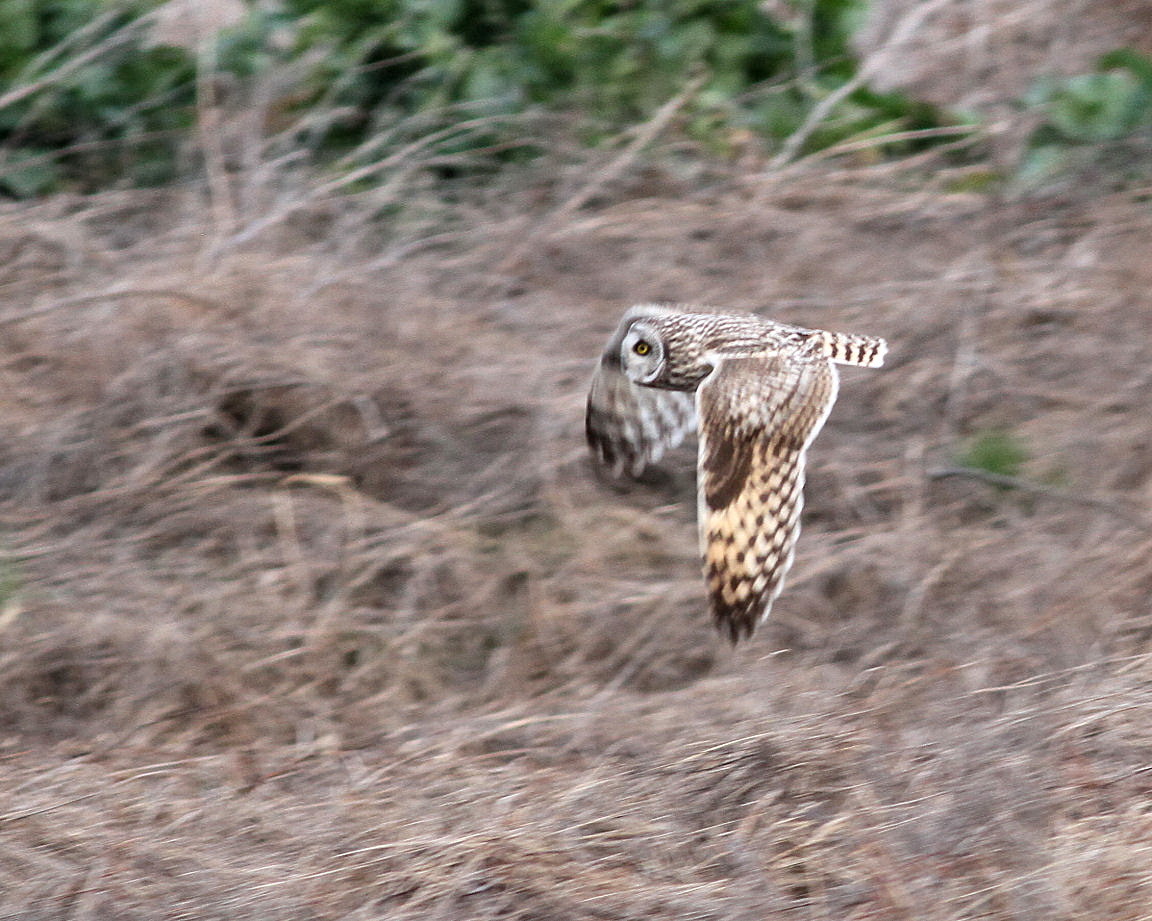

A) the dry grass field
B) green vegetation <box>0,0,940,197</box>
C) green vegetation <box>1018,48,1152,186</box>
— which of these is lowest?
the dry grass field

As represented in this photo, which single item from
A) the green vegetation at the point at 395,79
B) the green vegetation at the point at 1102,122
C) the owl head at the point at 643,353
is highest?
the green vegetation at the point at 395,79

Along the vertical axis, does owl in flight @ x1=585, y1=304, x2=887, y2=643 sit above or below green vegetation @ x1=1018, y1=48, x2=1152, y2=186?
below

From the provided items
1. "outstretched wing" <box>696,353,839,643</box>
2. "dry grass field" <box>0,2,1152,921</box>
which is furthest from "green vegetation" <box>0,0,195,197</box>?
"outstretched wing" <box>696,353,839,643</box>

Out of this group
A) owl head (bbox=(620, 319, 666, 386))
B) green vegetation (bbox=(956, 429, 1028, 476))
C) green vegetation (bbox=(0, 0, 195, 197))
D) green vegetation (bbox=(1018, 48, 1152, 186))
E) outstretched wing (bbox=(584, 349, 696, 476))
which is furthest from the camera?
green vegetation (bbox=(1018, 48, 1152, 186))

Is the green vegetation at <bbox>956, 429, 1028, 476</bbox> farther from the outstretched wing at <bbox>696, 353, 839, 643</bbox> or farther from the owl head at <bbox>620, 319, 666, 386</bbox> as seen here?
the outstretched wing at <bbox>696, 353, 839, 643</bbox>

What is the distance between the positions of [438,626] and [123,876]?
1304 mm

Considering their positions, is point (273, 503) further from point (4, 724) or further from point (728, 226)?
point (728, 226)

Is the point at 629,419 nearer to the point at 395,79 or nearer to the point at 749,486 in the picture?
the point at 749,486

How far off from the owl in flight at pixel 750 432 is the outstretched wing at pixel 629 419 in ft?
0.98

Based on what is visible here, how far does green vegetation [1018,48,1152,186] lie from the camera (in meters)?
5.65

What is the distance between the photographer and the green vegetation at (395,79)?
5.61 meters

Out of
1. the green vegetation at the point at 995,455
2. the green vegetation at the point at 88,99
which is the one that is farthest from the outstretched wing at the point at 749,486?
the green vegetation at the point at 88,99

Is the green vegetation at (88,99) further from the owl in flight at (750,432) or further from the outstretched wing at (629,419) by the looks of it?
the owl in flight at (750,432)

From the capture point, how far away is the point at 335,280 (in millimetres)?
4828
